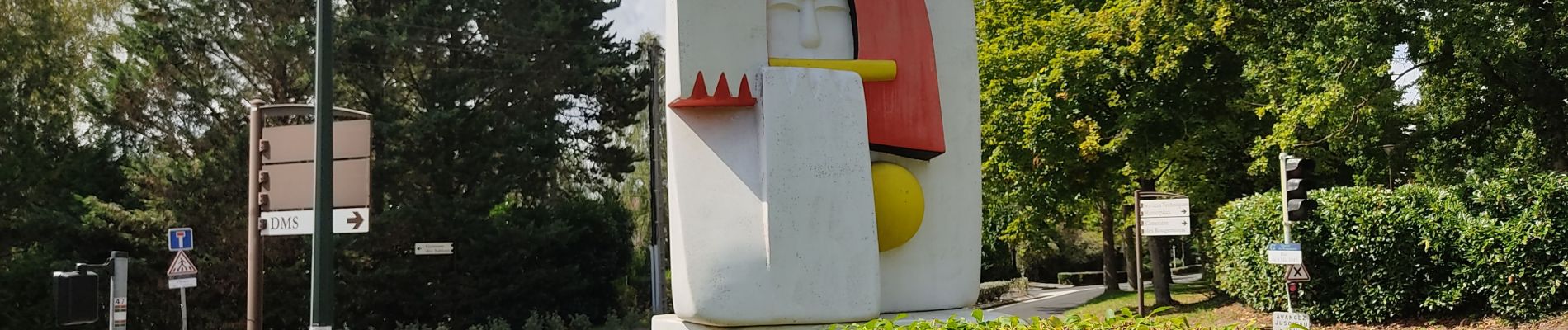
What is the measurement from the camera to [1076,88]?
2061cm

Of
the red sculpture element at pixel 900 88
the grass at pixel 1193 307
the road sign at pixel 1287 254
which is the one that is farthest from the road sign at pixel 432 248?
the red sculpture element at pixel 900 88

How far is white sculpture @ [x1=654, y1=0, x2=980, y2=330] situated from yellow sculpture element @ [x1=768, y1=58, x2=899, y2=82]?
0.01 metres

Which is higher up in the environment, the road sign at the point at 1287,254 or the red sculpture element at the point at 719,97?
the red sculpture element at the point at 719,97

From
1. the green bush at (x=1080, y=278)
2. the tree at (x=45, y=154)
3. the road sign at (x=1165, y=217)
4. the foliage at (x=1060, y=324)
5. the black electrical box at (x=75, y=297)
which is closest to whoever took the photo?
the foliage at (x=1060, y=324)

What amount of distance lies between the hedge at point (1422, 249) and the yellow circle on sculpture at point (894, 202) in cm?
975

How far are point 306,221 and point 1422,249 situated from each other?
43.5 feet

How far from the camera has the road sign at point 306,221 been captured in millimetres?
8984

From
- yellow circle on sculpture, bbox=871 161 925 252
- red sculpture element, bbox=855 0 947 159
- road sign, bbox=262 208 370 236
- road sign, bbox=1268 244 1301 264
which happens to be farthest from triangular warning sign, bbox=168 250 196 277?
road sign, bbox=1268 244 1301 264

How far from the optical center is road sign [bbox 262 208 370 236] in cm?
898

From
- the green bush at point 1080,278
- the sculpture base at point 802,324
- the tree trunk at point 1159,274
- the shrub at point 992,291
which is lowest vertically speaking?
the green bush at point 1080,278

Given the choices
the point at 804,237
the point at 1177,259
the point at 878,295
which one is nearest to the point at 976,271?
the point at 878,295

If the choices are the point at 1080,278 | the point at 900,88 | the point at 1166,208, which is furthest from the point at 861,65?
the point at 1080,278

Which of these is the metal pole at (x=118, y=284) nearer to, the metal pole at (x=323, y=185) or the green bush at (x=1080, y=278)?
the metal pole at (x=323, y=185)

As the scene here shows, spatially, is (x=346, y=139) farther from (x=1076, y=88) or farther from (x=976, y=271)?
(x=1076, y=88)
